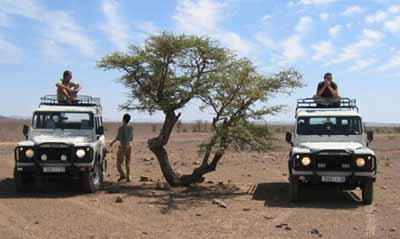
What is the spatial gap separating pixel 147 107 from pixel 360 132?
227 inches

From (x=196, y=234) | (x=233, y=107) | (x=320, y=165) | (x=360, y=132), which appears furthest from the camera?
(x=233, y=107)

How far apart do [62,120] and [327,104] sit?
735 cm

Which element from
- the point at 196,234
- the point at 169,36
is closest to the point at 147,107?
the point at 169,36

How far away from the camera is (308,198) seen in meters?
14.8

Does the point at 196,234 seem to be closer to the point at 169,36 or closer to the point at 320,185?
the point at 320,185

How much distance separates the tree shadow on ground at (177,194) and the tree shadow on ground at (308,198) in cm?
77

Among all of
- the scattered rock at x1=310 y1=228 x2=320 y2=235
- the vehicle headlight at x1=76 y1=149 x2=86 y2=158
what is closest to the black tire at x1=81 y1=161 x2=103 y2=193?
the vehicle headlight at x1=76 y1=149 x2=86 y2=158

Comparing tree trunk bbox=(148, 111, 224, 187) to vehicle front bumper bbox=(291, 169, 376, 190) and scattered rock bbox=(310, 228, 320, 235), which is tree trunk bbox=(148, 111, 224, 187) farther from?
scattered rock bbox=(310, 228, 320, 235)

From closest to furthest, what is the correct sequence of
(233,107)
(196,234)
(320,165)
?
1. (196,234)
2. (320,165)
3. (233,107)

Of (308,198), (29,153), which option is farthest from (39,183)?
(308,198)

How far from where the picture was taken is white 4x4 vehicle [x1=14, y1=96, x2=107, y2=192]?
1445cm

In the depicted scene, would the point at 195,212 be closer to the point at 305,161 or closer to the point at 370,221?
the point at 305,161

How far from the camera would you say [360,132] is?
15.0m

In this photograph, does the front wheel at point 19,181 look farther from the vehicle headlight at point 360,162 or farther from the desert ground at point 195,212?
the vehicle headlight at point 360,162
